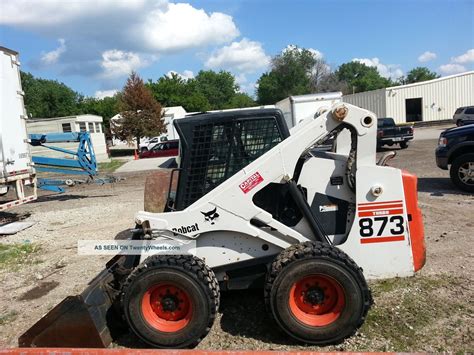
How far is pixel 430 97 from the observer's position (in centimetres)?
3988

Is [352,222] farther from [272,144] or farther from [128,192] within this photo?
[128,192]

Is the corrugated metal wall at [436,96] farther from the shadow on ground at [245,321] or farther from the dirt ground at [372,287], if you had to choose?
the shadow on ground at [245,321]

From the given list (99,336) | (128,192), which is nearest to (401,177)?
(99,336)

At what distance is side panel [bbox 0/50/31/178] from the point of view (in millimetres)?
8844

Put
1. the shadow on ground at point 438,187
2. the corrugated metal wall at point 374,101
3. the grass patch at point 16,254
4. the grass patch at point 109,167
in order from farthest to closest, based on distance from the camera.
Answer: the corrugated metal wall at point 374,101, the grass patch at point 109,167, the shadow on ground at point 438,187, the grass patch at point 16,254

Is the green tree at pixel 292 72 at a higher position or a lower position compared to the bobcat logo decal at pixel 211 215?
higher

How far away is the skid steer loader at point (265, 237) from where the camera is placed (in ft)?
11.5

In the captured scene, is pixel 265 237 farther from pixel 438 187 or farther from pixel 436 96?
pixel 436 96

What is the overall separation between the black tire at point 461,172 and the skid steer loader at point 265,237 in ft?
20.3

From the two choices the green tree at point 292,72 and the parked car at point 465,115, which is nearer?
the parked car at point 465,115

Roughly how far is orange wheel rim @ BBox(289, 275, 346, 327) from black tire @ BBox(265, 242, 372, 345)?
13mm

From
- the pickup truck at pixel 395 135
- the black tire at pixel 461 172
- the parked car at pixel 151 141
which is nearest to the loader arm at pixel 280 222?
the black tire at pixel 461 172

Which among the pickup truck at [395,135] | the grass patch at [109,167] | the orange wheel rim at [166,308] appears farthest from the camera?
the grass patch at [109,167]

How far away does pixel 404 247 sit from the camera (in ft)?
12.6
